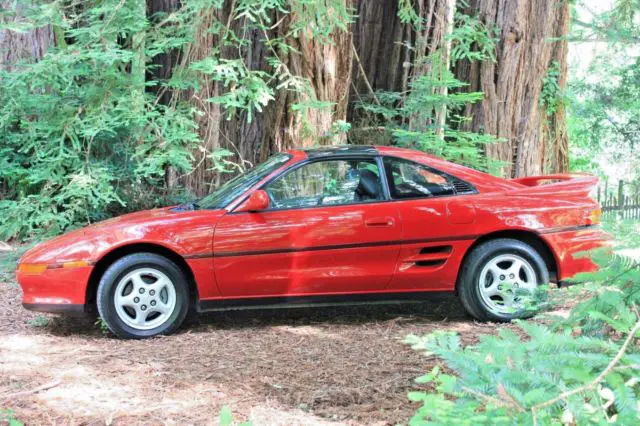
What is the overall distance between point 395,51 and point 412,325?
6234 millimetres

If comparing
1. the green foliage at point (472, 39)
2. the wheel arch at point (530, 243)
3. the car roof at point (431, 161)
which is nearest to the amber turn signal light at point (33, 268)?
the car roof at point (431, 161)

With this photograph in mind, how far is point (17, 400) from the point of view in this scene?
422 centimetres

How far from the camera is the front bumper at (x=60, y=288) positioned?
18.5ft

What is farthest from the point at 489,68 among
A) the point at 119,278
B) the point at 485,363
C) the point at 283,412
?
the point at 485,363

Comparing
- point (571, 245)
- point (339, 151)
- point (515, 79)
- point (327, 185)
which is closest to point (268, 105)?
point (515, 79)

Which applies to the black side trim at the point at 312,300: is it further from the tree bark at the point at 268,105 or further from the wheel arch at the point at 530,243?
the tree bark at the point at 268,105

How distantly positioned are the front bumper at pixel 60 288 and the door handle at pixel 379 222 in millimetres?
2304

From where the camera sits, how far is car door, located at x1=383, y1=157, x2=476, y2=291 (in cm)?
598

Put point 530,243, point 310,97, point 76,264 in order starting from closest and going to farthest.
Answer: point 76,264, point 530,243, point 310,97

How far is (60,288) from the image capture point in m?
5.66

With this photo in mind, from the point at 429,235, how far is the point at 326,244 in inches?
35.2

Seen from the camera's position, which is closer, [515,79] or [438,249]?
[438,249]

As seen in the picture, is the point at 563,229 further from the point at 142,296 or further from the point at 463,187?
the point at 142,296

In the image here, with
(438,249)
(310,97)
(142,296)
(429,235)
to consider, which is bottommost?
(142,296)
